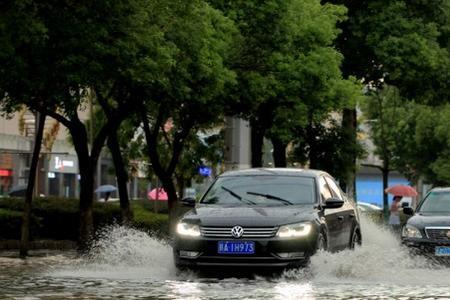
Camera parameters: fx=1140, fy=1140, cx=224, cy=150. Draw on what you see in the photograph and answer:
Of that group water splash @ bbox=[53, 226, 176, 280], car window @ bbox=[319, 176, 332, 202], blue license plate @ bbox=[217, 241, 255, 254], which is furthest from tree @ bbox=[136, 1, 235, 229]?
blue license plate @ bbox=[217, 241, 255, 254]

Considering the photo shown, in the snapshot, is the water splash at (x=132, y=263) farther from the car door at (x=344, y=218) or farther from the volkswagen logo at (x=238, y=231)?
the car door at (x=344, y=218)

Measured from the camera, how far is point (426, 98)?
3772 centimetres

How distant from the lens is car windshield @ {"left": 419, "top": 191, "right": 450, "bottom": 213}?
19.2 meters

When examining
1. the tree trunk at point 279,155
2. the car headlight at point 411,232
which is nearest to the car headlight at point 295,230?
the car headlight at point 411,232

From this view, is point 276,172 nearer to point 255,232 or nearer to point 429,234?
point 255,232

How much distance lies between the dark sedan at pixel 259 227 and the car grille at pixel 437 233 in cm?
245

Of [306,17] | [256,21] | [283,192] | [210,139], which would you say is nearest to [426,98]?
[210,139]

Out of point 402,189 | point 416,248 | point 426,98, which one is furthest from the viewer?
point 402,189

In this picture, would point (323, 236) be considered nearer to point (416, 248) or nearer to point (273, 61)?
point (416, 248)

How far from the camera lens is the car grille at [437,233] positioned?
17489 millimetres

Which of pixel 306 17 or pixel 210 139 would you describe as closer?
pixel 306 17

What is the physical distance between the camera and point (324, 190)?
16.1m

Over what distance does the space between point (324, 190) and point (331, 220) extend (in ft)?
2.39

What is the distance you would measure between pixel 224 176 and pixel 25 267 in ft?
15.7
